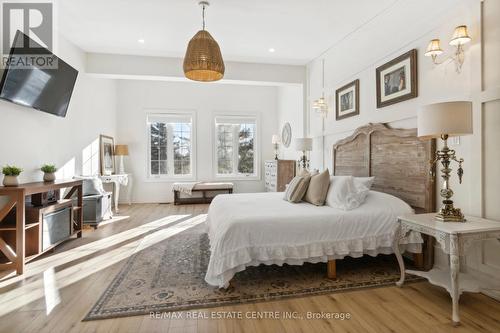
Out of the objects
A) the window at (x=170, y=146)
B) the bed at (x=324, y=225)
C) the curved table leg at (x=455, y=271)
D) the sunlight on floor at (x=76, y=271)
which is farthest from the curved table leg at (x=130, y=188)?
the curved table leg at (x=455, y=271)

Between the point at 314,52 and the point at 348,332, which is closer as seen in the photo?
the point at 348,332

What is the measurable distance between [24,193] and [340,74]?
424 centimetres

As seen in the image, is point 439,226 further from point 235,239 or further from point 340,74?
point 340,74

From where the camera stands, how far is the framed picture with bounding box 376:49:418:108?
2.77 m

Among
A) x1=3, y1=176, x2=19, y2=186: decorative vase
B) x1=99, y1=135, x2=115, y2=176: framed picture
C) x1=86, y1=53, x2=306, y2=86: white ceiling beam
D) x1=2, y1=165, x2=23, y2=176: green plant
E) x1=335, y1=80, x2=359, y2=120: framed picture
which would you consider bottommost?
x1=3, y1=176, x2=19, y2=186: decorative vase

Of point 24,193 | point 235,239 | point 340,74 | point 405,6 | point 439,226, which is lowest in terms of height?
Result: point 235,239

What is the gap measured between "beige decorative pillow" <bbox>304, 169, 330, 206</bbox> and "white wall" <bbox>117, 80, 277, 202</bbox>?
4154 mm

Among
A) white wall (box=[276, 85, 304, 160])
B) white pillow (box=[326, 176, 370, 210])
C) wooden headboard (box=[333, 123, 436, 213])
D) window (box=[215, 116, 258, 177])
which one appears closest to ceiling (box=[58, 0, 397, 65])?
white wall (box=[276, 85, 304, 160])

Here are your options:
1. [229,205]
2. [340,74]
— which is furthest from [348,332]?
[340,74]

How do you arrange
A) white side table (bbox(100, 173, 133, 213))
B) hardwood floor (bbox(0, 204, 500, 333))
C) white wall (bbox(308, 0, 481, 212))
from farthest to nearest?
1. white side table (bbox(100, 173, 133, 213))
2. white wall (bbox(308, 0, 481, 212))
3. hardwood floor (bbox(0, 204, 500, 333))

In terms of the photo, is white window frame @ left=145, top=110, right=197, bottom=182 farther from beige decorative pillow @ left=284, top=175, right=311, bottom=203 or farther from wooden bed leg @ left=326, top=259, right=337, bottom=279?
wooden bed leg @ left=326, top=259, right=337, bottom=279

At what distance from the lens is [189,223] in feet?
14.6

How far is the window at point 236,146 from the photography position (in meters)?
6.94

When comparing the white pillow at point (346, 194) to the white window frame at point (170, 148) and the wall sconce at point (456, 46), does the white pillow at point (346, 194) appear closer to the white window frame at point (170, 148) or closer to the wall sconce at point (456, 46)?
the wall sconce at point (456, 46)
